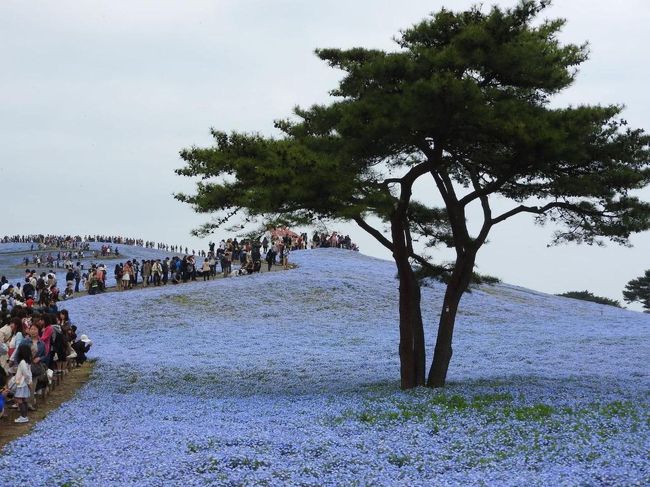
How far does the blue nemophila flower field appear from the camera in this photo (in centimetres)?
1075

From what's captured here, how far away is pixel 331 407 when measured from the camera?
16250 mm

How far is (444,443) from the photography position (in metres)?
12.2

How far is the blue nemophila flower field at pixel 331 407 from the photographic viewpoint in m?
10.8

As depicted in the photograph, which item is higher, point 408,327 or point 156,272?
point 156,272

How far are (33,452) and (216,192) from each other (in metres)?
8.05

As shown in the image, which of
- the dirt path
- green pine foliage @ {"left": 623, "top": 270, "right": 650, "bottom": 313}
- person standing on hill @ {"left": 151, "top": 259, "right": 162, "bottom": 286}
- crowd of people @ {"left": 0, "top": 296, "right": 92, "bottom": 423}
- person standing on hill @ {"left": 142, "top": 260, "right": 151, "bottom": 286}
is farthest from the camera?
green pine foliage @ {"left": 623, "top": 270, "right": 650, "bottom": 313}

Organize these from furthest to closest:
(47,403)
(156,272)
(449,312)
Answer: (156,272) → (449,312) → (47,403)

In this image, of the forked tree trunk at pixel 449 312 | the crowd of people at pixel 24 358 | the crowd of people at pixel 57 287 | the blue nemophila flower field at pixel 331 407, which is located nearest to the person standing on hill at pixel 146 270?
the crowd of people at pixel 57 287

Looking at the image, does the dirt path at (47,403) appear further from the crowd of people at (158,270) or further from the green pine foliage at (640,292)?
the green pine foliage at (640,292)

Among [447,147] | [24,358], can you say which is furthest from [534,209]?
[24,358]

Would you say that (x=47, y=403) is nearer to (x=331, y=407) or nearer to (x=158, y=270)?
(x=331, y=407)

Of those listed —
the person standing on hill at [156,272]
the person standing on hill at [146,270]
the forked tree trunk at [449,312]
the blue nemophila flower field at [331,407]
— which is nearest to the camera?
the blue nemophila flower field at [331,407]

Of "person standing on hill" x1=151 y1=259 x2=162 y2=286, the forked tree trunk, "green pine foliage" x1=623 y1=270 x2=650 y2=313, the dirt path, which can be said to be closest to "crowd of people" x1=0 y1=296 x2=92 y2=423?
the dirt path

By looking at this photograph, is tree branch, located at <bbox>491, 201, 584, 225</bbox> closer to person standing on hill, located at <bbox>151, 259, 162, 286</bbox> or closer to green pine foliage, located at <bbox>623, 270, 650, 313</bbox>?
person standing on hill, located at <bbox>151, 259, 162, 286</bbox>
